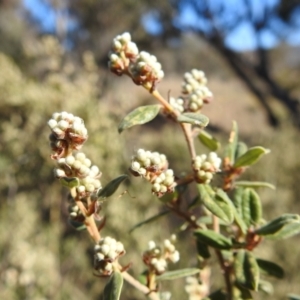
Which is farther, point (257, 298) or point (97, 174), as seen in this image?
point (257, 298)

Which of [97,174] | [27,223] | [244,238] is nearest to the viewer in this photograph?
[97,174]

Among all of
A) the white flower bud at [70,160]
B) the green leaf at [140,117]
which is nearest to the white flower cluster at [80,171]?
the white flower bud at [70,160]

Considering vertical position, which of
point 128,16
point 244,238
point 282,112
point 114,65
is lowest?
point 282,112

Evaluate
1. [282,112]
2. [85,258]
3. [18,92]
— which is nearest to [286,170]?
[85,258]

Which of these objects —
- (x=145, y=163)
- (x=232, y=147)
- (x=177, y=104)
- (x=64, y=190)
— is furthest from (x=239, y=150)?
(x=64, y=190)

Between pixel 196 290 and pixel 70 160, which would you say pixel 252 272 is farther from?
pixel 70 160

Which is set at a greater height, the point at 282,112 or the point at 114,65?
the point at 114,65

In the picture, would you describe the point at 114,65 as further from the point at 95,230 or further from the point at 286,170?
the point at 286,170
